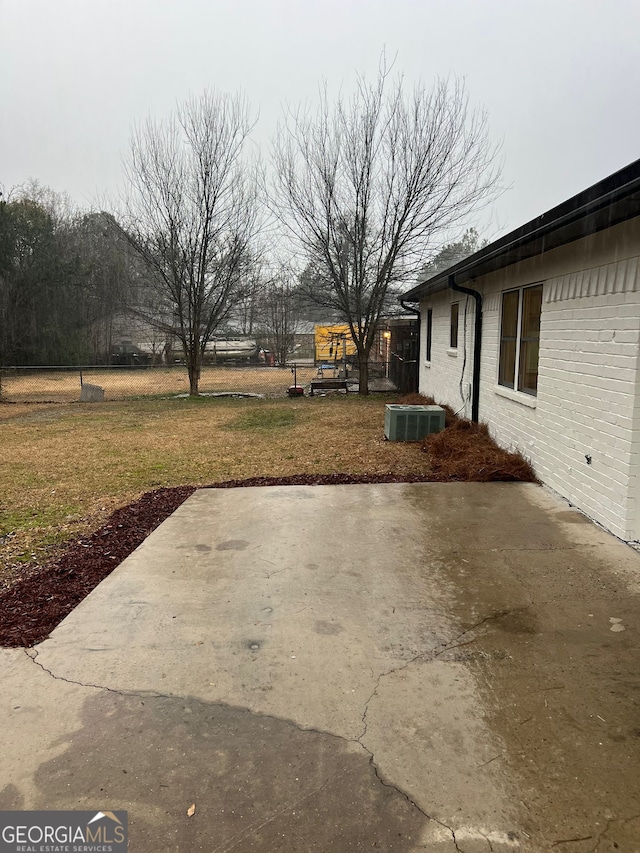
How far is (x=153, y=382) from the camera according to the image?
22688 millimetres

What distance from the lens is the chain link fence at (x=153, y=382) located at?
17203 millimetres

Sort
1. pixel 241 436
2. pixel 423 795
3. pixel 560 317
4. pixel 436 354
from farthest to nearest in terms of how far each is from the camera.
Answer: pixel 436 354
pixel 241 436
pixel 560 317
pixel 423 795

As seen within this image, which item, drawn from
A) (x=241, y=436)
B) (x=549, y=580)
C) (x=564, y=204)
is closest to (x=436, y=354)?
(x=241, y=436)

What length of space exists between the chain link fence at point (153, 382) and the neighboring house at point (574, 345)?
9.73 meters

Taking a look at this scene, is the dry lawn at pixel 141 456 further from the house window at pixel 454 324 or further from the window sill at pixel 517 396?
the house window at pixel 454 324

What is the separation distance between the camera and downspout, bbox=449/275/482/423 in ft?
26.1

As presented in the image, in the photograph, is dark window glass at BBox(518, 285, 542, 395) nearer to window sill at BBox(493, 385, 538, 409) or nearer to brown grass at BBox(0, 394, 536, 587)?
window sill at BBox(493, 385, 538, 409)

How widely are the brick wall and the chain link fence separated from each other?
36.6 feet

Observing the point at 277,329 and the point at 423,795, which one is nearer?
the point at 423,795

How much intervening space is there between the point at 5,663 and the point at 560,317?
494 cm

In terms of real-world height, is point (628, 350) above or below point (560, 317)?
below

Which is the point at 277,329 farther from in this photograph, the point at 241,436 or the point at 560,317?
the point at 560,317

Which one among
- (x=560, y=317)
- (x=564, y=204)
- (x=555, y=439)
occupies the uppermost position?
(x=564, y=204)

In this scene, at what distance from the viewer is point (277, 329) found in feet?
114
